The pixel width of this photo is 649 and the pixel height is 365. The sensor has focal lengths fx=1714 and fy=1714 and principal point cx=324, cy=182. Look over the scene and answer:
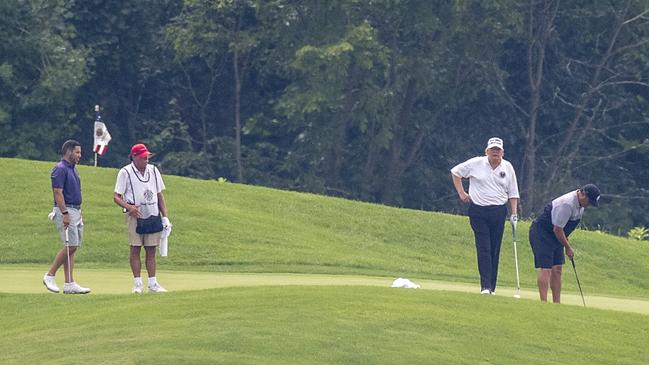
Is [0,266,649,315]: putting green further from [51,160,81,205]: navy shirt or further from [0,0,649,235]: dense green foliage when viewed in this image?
[0,0,649,235]: dense green foliage

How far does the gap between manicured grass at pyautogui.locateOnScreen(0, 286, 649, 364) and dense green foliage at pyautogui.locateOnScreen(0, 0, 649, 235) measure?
103 ft

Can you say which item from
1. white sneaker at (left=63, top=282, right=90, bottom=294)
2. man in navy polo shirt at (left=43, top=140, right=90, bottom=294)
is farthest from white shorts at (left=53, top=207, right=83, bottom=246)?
white sneaker at (left=63, top=282, right=90, bottom=294)

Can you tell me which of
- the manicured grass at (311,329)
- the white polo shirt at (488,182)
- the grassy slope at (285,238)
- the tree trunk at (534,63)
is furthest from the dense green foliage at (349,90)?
the manicured grass at (311,329)

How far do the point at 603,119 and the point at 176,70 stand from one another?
14032 millimetres

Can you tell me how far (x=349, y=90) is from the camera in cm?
5253

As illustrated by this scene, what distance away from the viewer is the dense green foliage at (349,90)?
5069 cm

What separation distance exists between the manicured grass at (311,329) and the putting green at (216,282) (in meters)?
1.94

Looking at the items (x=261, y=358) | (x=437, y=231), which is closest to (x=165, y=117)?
(x=437, y=231)

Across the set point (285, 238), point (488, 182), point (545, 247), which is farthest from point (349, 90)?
point (545, 247)

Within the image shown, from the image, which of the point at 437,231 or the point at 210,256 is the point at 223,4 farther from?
the point at 210,256

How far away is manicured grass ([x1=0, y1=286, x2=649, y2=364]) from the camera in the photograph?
15578 millimetres

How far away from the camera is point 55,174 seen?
1947 cm

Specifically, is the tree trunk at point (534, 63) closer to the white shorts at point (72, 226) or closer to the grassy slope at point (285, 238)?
the grassy slope at point (285, 238)

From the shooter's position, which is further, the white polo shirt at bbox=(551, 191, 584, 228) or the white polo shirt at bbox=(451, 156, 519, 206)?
the white polo shirt at bbox=(451, 156, 519, 206)
